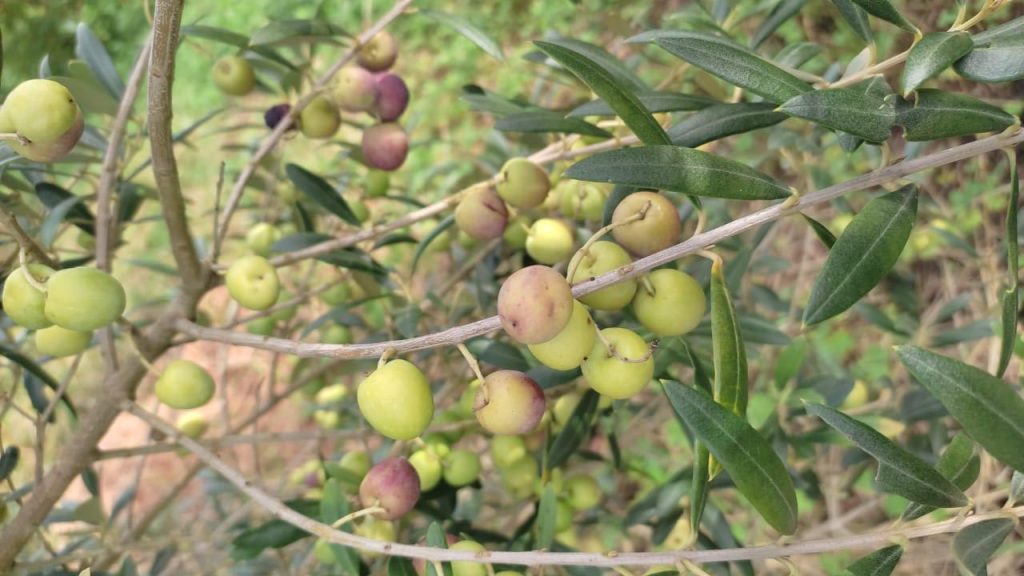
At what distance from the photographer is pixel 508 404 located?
29.3 inches

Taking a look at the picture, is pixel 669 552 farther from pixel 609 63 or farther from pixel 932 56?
pixel 609 63

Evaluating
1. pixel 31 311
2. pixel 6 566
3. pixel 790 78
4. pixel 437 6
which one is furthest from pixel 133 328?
pixel 437 6

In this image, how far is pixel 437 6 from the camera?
11.4 ft

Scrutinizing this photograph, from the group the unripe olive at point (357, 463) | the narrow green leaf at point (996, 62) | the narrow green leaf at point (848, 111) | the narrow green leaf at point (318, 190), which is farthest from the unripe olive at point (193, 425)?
the narrow green leaf at point (996, 62)

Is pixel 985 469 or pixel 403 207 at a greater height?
pixel 403 207

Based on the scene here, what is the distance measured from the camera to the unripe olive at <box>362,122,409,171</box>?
121 cm

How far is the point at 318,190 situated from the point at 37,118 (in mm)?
561

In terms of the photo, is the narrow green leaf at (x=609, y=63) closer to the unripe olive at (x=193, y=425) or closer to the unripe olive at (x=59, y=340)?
the unripe olive at (x=59, y=340)

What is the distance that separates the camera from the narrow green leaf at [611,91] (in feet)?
2.36

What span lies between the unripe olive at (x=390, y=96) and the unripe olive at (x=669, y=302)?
0.62 meters

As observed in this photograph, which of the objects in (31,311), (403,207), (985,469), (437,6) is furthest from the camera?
(437,6)

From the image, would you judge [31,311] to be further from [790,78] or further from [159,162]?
[790,78]

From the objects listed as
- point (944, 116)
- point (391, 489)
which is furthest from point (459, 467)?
point (944, 116)

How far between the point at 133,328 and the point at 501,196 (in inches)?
21.5
